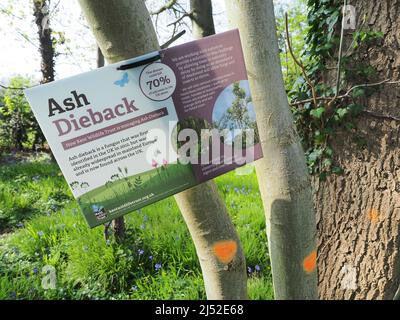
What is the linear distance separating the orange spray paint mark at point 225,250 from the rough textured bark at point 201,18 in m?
1.44

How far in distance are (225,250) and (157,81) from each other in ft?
1.91

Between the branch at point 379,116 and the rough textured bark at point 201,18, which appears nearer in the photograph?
the branch at point 379,116

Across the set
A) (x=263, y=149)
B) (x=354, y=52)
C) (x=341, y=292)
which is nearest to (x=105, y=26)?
(x=263, y=149)

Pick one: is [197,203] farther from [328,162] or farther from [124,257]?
[124,257]

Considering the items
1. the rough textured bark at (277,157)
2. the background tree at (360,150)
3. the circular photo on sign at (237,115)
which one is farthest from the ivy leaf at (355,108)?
the circular photo on sign at (237,115)

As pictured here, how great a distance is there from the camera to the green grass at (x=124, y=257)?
2.39m

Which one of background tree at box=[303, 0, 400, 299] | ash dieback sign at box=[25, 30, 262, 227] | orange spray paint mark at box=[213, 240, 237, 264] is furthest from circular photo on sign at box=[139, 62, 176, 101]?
background tree at box=[303, 0, 400, 299]

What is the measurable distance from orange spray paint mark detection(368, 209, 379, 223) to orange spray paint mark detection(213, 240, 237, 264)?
0.86 meters

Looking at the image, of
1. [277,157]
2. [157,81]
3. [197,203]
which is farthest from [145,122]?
[277,157]

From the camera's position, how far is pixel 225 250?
109cm

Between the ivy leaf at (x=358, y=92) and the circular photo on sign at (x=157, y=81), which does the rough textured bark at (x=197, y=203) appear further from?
the ivy leaf at (x=358, y=92)

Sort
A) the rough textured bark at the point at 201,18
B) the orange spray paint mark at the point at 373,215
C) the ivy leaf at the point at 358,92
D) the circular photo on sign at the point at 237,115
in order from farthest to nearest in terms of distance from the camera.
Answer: the rough textured bark at the point at 201,18 → the orange spray paint mark at the point at 373,215 → the ivy leaf at the point at 358,92 → the circular photo on sign at the point at 237,115

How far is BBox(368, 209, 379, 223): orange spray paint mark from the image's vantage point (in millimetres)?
1588
